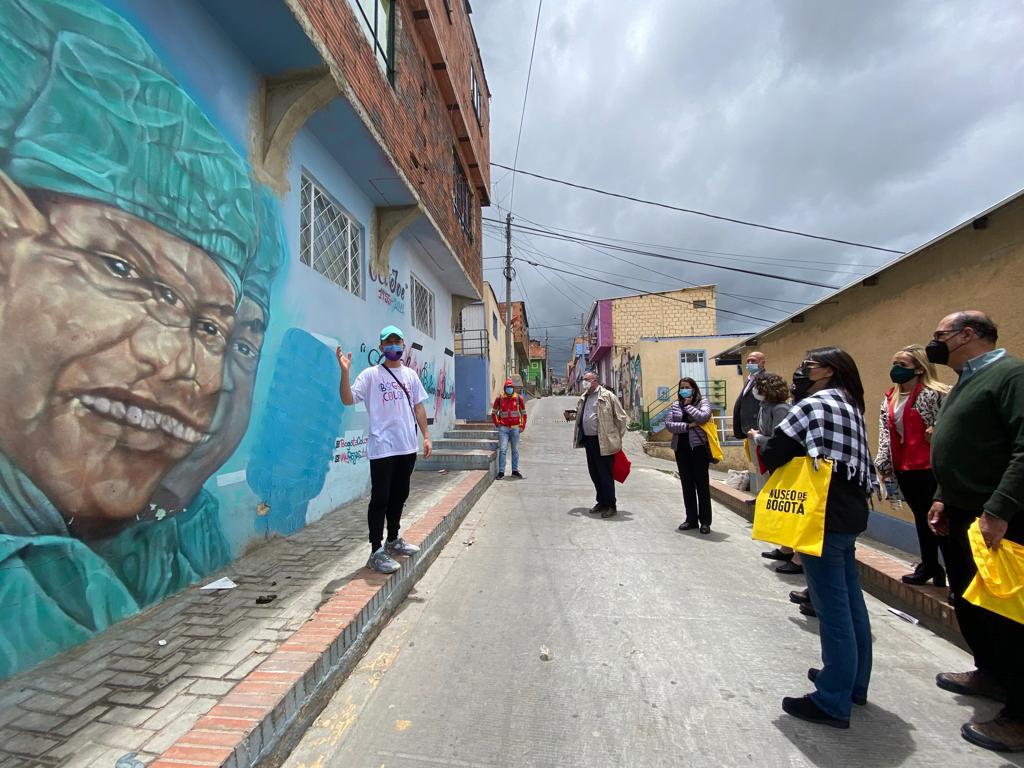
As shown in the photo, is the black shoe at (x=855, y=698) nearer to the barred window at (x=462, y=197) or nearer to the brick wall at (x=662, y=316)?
the barred window at (x=462, y=197)

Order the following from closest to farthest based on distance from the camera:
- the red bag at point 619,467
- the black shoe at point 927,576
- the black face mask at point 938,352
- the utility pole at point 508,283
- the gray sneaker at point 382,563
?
the black face mask at point 938,352 → the black shoe at point 927,576 → the gray sneaker at point 382,563 → the red bag at point 619,467 → the utility pole at point 508,283

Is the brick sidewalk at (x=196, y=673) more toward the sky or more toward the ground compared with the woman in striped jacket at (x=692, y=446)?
more toward the ground

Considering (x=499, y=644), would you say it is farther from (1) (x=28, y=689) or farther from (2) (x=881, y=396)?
(2) (x=881, y=396)

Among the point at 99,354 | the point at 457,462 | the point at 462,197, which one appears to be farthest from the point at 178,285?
the point at 462,197

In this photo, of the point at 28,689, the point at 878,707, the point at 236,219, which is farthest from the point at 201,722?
the point at 236,219

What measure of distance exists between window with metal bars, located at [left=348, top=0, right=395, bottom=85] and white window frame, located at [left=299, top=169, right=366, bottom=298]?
1956 millimetres

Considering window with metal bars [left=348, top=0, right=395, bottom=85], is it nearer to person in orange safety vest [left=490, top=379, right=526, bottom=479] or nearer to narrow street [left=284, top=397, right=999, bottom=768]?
person in orange safety vest [left=490, top=379, right=526, bottom=479]

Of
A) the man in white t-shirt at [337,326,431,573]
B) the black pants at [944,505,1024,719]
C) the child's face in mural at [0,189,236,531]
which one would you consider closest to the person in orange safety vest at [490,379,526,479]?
the man in white t-shirt at [337,326,431,573]

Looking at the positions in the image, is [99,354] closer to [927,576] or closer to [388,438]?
[388,438]

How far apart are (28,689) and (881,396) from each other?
23.1 feet

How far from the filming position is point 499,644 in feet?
10.5

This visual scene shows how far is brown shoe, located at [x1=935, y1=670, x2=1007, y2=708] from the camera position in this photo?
2.62 meters

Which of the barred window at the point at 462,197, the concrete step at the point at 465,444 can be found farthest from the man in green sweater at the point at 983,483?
the barred window at the point at 462,197

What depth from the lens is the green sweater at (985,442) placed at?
2109 millimetres
